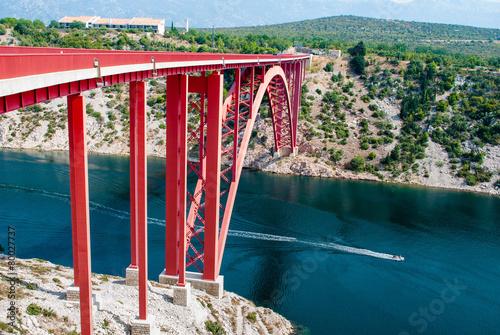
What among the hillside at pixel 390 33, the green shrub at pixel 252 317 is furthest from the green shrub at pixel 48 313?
the hillside at pixel 390 33

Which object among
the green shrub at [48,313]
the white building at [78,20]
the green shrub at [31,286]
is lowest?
the green shrub at [48,313]

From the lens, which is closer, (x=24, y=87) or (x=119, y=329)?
(x=24, y=87)

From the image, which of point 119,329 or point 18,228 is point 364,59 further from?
point 119,329

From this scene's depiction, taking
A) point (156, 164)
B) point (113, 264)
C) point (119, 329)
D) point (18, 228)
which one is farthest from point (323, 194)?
point (119, 329)

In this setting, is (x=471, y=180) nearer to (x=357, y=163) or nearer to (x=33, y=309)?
(x=357, y=163)

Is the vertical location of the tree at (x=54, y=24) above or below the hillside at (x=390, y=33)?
below

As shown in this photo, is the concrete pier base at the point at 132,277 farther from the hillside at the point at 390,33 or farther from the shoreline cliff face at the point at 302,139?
the hillside at the point at 390,33
